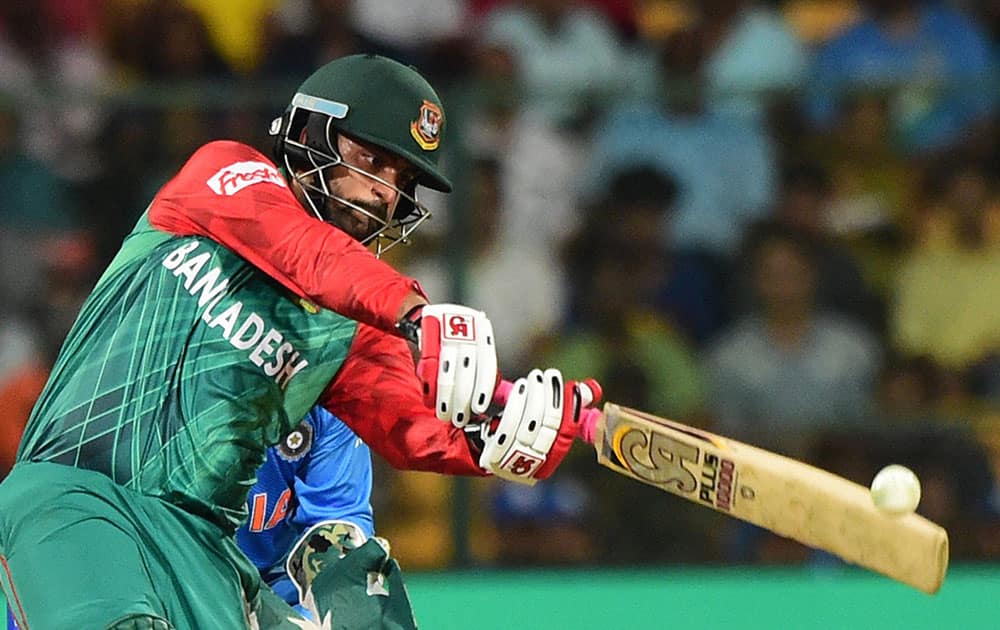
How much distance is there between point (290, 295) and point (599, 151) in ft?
12.3

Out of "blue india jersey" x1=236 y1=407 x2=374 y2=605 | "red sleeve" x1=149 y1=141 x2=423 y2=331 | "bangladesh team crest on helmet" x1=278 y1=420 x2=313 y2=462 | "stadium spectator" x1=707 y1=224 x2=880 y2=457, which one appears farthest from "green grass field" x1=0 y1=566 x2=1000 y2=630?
"red sleeve" x1=149 y1=141 x2=423 y2=331

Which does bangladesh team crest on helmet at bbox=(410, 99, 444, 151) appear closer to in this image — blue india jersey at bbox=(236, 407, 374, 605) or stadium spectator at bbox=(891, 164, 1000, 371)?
blue india jersey at bbox=(236, 407, 374, 605)

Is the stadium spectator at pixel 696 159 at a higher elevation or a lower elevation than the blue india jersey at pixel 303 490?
higher

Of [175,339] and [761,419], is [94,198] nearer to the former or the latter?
[761,419]

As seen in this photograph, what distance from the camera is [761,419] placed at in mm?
7477

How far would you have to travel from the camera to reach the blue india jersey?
4.84 metres

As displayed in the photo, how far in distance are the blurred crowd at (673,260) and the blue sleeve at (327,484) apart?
2442 millimetres

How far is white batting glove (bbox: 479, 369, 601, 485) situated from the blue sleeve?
972 mm

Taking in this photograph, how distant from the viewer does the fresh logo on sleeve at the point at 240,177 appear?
13.2ft

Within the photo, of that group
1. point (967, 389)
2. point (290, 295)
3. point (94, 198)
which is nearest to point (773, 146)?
point (967, 389)

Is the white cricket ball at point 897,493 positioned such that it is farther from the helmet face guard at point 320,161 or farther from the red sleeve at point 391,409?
the helmet face guard at point 320,161

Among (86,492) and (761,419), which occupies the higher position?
(761,419)

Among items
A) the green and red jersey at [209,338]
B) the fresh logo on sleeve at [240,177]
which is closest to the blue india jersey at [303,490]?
the green and red jersey at [209,338]

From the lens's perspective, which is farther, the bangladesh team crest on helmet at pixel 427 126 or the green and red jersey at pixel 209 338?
the bangladesh team crest on helmet at pixel 427 126
